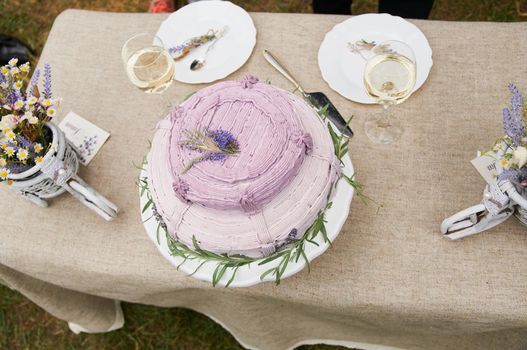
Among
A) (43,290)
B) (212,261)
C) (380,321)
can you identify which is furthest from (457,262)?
(43,290)

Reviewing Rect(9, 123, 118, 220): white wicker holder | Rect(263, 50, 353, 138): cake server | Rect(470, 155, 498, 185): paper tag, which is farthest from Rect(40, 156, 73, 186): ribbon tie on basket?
Rect(470, 155, 498, 185): paper tag

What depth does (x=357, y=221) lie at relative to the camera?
3.56 feet

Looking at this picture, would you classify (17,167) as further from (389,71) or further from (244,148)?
(389,71)

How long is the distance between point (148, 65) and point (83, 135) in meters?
0.31

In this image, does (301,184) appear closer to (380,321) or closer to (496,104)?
(380,321)

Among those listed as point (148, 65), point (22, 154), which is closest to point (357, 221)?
point (148, 65)

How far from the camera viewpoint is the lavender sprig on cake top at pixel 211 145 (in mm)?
799

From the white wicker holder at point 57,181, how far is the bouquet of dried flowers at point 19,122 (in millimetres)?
23

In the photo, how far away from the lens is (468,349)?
1.36m

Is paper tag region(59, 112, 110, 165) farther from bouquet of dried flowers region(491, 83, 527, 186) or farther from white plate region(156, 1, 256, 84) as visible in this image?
bouquet of dried flowers region(491, 83, 527, 186)

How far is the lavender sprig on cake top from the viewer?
80 cm

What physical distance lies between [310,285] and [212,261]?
0.27 meters

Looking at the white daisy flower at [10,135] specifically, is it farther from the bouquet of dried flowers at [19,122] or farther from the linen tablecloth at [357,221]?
the linen tablecloth at [357,221]

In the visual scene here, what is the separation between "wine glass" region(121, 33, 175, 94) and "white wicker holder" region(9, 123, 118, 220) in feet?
0.78
